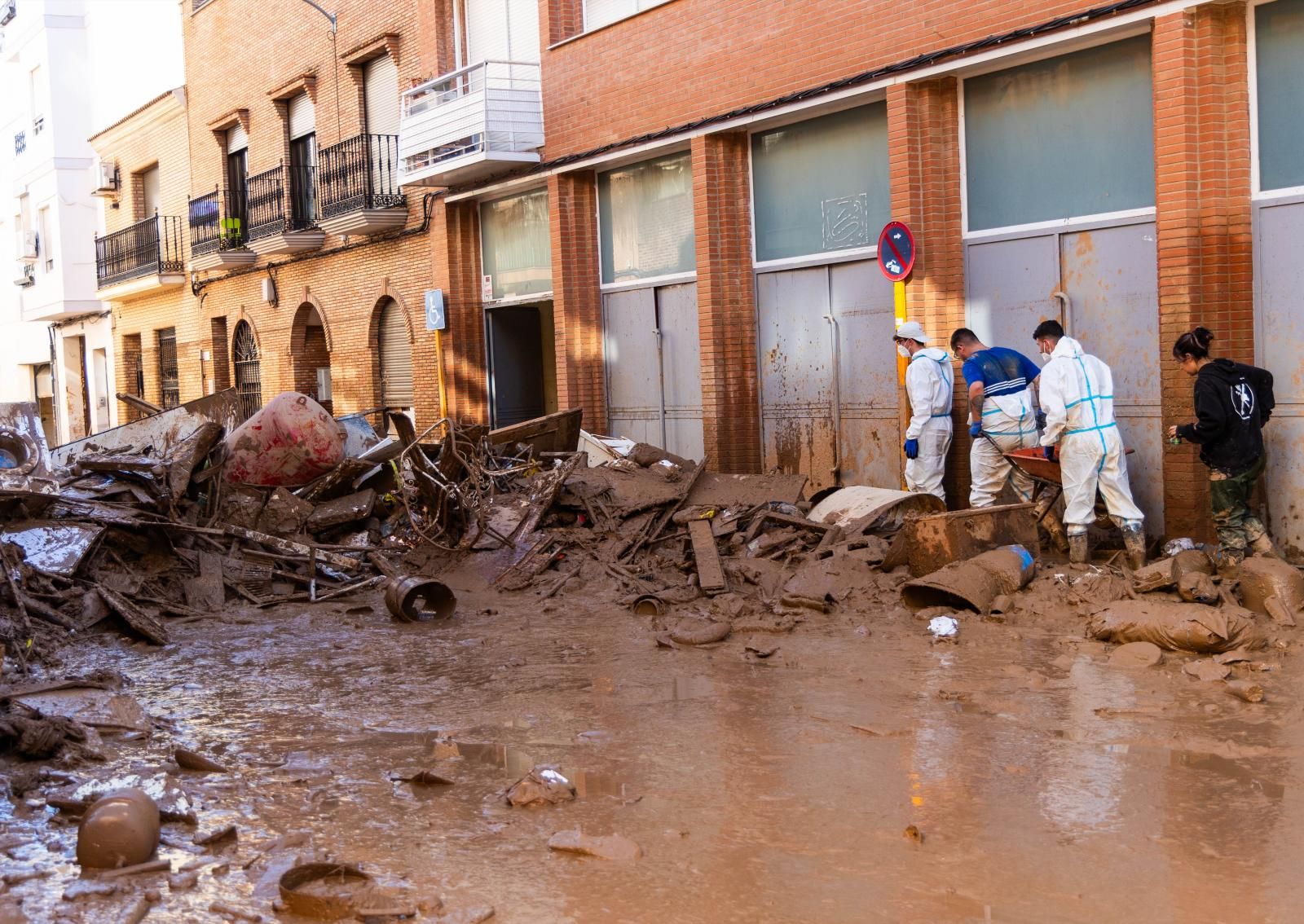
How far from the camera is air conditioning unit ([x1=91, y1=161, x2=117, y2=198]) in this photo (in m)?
31.8

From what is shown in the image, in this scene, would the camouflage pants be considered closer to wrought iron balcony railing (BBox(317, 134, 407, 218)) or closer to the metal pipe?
the metal pipe

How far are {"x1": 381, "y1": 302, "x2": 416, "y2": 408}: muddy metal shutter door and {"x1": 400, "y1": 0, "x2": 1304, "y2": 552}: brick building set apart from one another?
6.60 ft

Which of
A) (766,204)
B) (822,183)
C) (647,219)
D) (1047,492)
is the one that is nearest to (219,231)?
(647,219)

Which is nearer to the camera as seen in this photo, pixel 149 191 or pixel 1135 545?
pixel 1135 545

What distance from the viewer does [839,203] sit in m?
13.6

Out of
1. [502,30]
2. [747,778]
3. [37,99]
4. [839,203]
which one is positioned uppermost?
[37,99]

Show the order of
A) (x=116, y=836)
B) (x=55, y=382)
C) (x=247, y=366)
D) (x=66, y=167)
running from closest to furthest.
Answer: (x=116, y=836), (x=247, y=366), (x=66, y=167), (x=55, y=382)

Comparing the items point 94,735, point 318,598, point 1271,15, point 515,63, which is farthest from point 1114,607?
point 515,63

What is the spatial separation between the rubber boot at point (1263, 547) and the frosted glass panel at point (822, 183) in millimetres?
5200

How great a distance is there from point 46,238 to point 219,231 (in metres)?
12.2

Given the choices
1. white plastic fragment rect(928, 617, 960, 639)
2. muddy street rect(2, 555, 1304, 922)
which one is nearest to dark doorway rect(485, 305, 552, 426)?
muddy street rect(2, 555, 1304, 922)

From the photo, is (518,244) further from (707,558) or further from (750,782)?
(750,782)

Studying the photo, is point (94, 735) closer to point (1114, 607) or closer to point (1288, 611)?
point (1114, 607)

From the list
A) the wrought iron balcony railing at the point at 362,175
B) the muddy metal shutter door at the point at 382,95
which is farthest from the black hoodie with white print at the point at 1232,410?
the muddy metal shutter door at the point at 382,95
